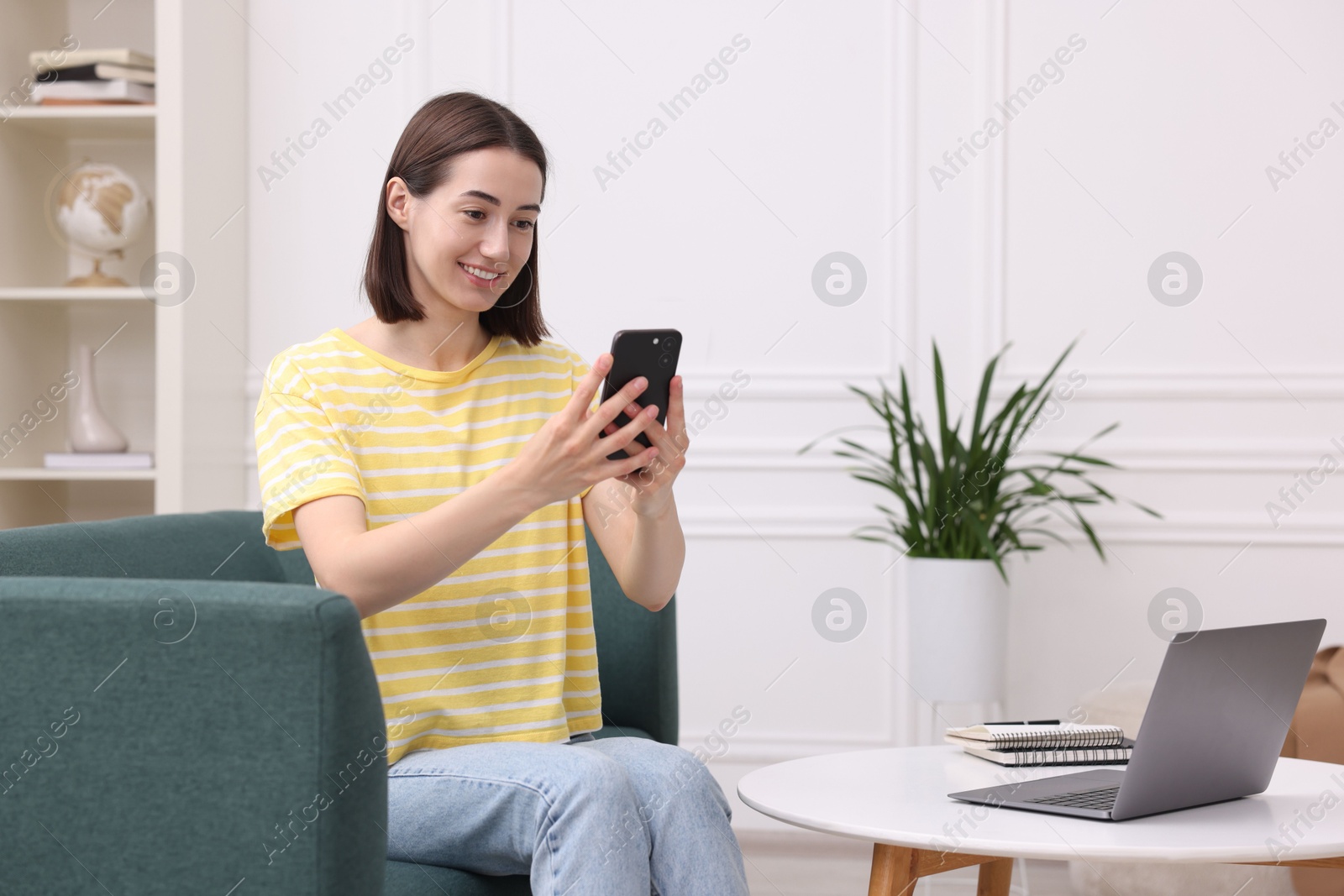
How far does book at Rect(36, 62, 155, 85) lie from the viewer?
2.91m

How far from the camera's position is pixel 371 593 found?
4.15 ft

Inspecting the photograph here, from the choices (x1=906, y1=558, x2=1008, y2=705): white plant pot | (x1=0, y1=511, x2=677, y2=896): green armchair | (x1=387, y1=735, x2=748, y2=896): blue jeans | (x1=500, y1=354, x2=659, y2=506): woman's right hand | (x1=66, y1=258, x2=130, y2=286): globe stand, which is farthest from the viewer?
(x1=66, y1=258, x2=130, y2=286): globe stand

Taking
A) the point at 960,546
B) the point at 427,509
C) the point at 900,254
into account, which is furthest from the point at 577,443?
the point at 900,254

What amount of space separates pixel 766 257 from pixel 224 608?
2.17 metres

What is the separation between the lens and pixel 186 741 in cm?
105

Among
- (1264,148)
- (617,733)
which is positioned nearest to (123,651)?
(617,733)

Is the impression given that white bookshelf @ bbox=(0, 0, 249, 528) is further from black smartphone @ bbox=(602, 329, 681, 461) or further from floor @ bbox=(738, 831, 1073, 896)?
black smartphone @ bbox=(602, 329, 681, 461)

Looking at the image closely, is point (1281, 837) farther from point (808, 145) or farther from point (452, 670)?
point (808, 145)

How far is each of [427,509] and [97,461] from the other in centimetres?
187

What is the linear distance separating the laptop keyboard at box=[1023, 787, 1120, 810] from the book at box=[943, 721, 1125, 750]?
0.17 metres

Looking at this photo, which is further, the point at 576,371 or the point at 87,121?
the point at 87,121

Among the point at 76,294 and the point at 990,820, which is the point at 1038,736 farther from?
the point at 76,294

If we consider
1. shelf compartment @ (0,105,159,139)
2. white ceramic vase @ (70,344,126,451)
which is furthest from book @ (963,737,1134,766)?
shelf compartment @ (0,105,159,139)

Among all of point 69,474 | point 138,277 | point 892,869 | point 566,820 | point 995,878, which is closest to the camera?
point 566,820
